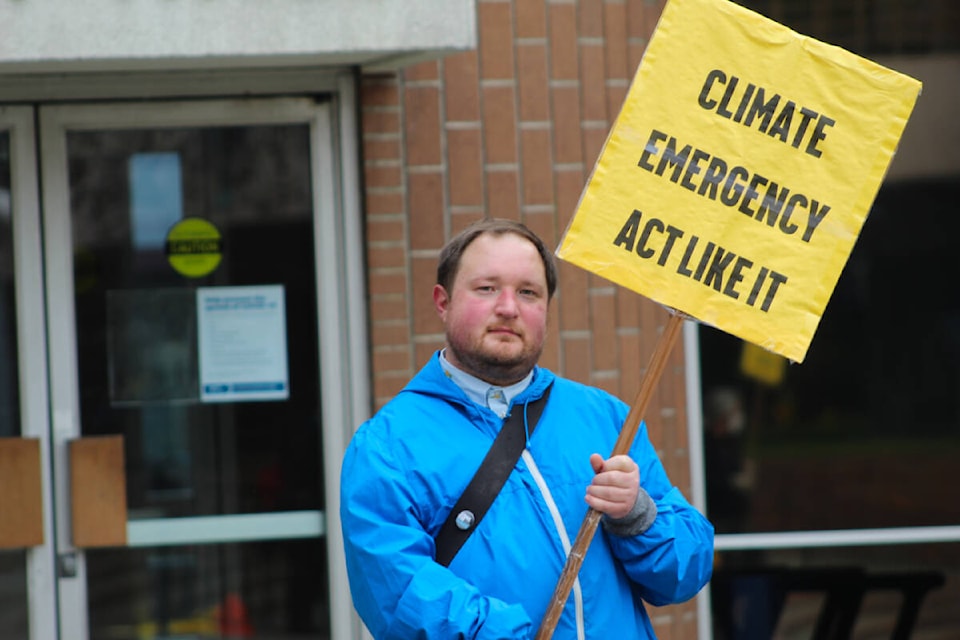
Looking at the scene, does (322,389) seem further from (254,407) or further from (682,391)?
(682,391)

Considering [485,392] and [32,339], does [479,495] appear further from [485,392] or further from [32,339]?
[32,339]

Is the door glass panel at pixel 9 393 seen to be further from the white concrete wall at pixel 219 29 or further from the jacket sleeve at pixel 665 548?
the jacket sleeve at pixel 665 548

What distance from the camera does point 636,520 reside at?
2871 millimetres

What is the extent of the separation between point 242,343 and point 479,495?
2.16 m

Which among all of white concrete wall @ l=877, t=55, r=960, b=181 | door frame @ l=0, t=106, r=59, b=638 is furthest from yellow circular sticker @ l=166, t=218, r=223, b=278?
white concrete wall @ l=877, t=55, r=960, b=181

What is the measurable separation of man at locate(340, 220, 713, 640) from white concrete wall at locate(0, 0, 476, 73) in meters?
1.26

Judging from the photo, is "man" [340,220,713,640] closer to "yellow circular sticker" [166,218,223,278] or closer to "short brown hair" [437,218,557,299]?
"short brown hair" [437,218,557,299]

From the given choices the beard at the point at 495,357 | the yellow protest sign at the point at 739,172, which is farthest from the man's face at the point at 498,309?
the yellow protest sign at the point at 739,172

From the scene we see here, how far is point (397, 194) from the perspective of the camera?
184 inches

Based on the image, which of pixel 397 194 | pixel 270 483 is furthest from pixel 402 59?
pixel 270 483

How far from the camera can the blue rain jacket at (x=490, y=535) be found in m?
2.71

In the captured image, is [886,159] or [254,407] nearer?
[886,159]

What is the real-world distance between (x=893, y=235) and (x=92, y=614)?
10.6 feet

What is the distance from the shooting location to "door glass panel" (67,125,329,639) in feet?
15.6
